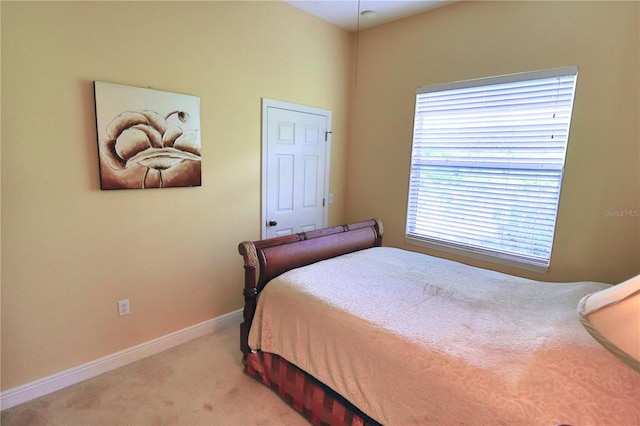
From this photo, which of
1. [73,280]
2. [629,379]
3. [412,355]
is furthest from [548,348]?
[73,280]

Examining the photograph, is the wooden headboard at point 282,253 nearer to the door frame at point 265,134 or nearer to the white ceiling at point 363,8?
the door frame at point 265,134

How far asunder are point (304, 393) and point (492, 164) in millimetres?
2266

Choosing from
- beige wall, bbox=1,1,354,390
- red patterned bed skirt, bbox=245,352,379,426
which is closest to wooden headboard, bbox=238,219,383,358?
red patterned bed skirt, bbox=245,352,379,426

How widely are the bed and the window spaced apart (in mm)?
579

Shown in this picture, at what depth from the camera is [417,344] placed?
137 centimetres

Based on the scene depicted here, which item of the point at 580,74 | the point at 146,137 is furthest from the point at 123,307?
the point at 580,74

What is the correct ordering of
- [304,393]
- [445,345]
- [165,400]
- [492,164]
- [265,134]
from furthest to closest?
[265,134]
[492,164]
[165,400]
[304,393]
[445,345]

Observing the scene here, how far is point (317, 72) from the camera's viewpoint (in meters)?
3.28

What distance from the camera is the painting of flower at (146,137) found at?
2.04 m

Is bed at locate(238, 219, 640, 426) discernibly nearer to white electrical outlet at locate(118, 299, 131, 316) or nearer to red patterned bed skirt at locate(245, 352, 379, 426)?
red patterned bed skirt at locate(245, 352, 379, 426)

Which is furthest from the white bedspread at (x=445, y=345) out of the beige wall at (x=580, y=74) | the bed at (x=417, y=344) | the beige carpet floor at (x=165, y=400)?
the beige wall at (x=580, y=74)

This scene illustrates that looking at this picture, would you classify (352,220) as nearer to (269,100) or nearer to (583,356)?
(269,100)

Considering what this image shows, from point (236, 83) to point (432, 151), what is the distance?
6.18 ft

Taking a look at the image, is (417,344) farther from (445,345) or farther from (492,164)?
(492,164)
